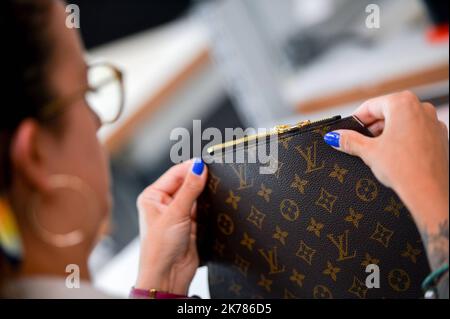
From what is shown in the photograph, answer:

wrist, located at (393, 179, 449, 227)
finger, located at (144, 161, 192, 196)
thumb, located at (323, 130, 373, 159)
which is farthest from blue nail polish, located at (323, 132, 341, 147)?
finger, located at (144, 161, 192, 196)

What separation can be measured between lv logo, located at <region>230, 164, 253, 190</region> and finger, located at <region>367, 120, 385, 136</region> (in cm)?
20

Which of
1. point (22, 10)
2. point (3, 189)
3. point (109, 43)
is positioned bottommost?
point (3, 189)

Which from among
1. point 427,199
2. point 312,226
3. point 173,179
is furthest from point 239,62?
point 427,199

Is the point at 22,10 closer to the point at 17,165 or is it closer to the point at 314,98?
the point at 17,165

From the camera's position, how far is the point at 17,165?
0.53 metres

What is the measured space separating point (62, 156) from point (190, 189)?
225 mm

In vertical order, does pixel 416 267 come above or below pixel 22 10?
below

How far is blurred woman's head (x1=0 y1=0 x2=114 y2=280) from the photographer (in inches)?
20.0

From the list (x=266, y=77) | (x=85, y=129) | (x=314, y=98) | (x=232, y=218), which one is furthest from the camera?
(x=266, y=77)

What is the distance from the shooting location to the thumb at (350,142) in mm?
599

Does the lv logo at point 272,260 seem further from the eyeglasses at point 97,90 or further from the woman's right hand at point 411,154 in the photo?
the eyeglasses at point 97,90

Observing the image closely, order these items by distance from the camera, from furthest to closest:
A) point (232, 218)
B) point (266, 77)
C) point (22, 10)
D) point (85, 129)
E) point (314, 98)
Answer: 1. point (266, 77)
2. point (314, 98)
3. point (232, 218)
4. point (85, 129)
5. point (22, 10)

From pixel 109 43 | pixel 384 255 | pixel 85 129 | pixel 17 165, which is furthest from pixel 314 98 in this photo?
pixel 17 165

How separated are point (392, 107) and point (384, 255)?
0.22 m
